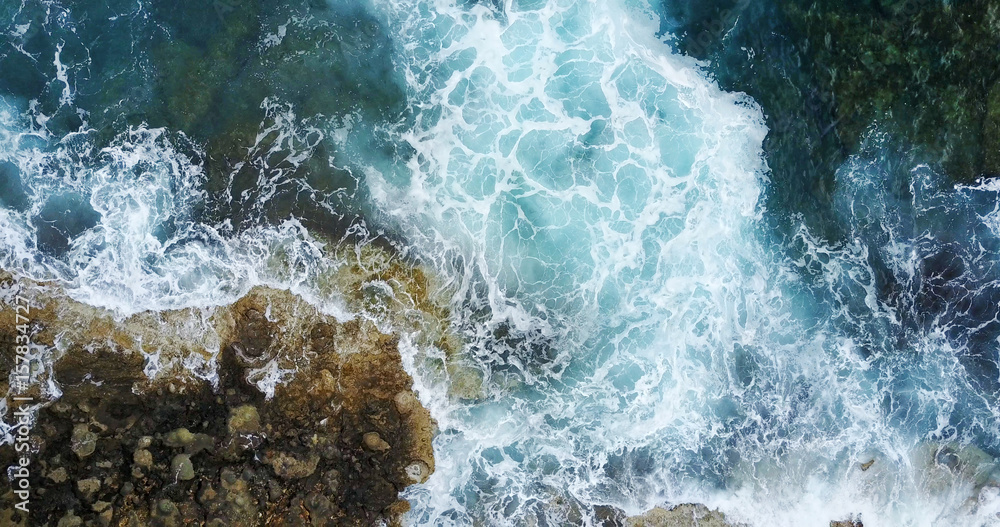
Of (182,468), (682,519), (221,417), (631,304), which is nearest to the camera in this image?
(182,468)

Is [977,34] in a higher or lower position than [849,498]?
higher

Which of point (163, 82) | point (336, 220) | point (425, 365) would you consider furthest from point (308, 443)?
point (163, 82)

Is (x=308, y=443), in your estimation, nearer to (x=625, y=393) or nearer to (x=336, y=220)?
(x=336, y=220)

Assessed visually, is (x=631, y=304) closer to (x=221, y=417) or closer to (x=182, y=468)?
(x=221, y=417)

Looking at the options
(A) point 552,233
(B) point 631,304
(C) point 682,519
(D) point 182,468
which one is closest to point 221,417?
(D) point 182,468

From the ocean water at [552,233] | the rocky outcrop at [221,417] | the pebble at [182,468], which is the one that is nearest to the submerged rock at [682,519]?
the ocean water at [552,233]

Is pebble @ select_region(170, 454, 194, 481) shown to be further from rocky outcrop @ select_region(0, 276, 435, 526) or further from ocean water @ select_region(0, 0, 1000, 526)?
ocean water @ select_region(0, 0, 1000, 526)

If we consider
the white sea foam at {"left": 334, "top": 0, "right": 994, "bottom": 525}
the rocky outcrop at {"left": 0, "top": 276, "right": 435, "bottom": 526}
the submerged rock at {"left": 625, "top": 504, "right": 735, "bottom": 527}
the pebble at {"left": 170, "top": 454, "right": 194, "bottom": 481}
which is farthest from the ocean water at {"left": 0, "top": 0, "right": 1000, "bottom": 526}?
the pebble at {"left": 170, "top": 454, "right": 194, "bottom": 481}
